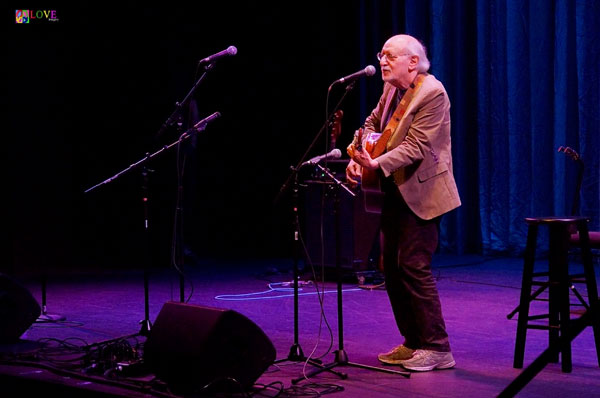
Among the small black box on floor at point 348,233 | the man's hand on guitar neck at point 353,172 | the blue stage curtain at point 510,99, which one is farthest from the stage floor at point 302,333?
the man's hand on guitar neck at point 353,172

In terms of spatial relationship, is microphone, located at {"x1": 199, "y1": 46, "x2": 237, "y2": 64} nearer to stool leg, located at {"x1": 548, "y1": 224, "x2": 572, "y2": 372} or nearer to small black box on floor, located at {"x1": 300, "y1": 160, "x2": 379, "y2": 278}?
stool leg, located at {"x1": 548, "y1": 224, "x2": 572, "y2": 372}

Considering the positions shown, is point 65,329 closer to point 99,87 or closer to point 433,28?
point 99,87

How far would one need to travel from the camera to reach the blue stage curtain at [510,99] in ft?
26.9

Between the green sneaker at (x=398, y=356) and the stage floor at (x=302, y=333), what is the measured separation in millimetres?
52

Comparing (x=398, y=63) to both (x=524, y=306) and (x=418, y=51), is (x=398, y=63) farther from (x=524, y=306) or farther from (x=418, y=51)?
(x=524, y=306)

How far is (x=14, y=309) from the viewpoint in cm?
492

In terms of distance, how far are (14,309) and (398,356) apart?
7.55 ft

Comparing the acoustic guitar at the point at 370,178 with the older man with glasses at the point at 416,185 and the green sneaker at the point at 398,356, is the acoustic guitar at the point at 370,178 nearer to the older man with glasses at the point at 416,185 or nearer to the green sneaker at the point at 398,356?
the older man with glasses at the point at 416,185

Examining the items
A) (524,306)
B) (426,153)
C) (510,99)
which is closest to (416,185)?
(426,153)

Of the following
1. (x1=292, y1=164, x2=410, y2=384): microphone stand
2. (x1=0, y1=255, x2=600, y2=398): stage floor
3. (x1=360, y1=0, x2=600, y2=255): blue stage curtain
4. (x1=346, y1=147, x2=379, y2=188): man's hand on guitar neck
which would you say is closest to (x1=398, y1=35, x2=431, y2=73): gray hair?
(x1=346, y1=147, x2=379, y2=188): man's hand on guitar neck

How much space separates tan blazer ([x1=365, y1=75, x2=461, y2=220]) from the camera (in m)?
4.10

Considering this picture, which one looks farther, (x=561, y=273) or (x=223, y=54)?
(x=223, y=54)

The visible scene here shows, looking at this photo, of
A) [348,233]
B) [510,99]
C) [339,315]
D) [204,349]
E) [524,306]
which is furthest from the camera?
[510,99]

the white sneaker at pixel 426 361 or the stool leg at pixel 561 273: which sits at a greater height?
the stool leg at pixel 561 273
